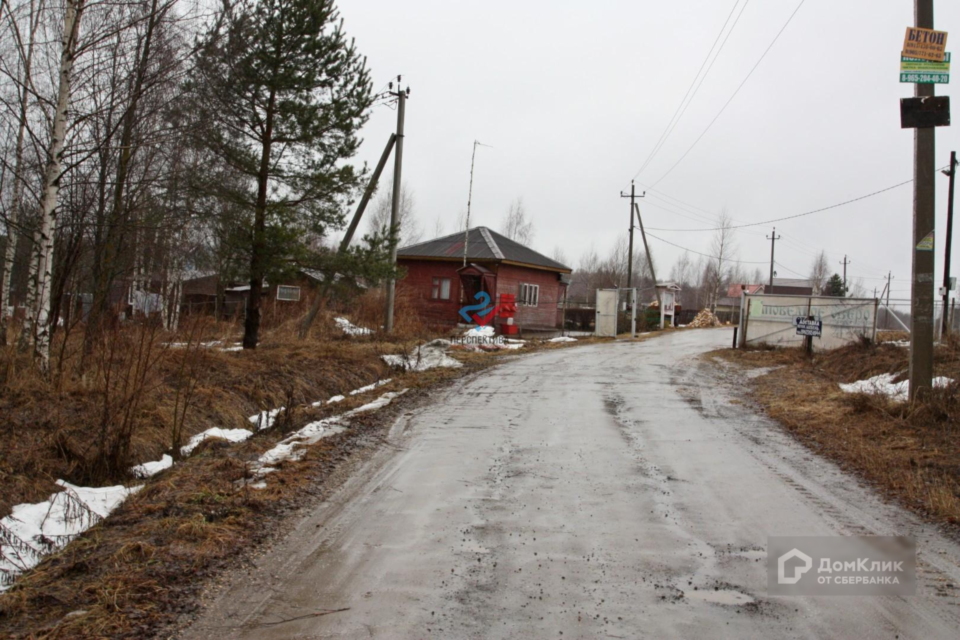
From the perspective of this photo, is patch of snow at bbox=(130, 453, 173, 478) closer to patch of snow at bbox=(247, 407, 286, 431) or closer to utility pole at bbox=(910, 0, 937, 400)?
patch of snow at bbox=(247, 407, 286, 431)

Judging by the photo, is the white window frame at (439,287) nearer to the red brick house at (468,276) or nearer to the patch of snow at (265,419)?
the red brick house at (468,276)

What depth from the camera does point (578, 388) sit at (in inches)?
526

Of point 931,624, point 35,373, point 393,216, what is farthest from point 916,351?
point 393,216

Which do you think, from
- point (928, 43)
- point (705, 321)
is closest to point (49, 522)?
point (928, 43)

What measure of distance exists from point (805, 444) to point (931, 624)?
201 inches

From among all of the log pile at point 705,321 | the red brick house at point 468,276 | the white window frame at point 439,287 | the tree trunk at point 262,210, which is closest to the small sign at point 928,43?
the tree trunk at point 262,210

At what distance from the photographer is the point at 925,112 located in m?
9.12

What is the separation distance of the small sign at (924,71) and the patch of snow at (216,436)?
9.46m

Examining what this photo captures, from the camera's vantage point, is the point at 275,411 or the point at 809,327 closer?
the point at 275,411

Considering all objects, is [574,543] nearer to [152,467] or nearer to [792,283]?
[152,467]

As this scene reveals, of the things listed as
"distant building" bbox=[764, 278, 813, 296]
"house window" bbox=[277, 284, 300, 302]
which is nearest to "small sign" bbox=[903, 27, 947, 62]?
"house window" bbox=[277, 284, 300, 302]

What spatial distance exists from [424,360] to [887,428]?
11519mm

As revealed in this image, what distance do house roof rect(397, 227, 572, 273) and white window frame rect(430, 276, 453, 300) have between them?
1.05 m

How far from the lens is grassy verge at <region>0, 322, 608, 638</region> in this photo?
3.91 metres
